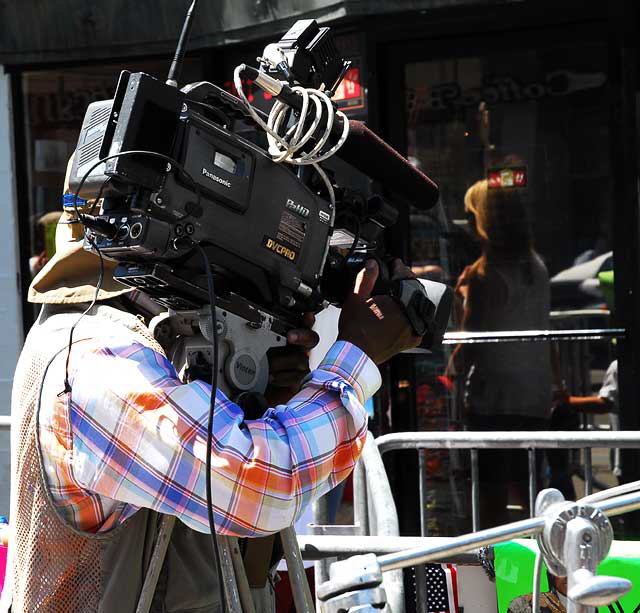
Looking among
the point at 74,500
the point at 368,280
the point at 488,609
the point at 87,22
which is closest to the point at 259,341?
the point at 368,280

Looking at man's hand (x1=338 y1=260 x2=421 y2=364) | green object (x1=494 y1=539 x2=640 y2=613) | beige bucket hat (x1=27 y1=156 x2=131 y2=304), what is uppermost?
beige bucket hat (x1=27 y1=156 x2=131 y2=304)

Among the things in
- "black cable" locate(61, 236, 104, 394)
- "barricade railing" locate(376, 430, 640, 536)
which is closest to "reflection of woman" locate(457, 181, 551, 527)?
"barricade railing" locate(376, 430, 640, 536)

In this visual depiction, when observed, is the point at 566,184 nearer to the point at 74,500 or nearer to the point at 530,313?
the point at 530,313

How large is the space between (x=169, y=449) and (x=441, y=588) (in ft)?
4.89

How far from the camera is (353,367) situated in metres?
1.98

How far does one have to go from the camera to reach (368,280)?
2098mm

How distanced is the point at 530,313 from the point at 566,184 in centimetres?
61

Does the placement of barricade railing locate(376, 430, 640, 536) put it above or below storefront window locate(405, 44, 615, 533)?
below

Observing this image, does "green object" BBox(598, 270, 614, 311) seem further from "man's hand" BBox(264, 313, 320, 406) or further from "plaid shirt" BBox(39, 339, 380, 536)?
"plaid shirt" BBox(39, 339, 380, 536)

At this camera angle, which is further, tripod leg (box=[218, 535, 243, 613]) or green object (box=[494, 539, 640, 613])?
green object (box=[494, 539, 640, 613])

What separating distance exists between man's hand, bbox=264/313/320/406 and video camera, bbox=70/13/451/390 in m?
0.03

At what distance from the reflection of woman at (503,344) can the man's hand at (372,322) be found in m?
2.84

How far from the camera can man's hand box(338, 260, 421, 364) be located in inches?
80.2

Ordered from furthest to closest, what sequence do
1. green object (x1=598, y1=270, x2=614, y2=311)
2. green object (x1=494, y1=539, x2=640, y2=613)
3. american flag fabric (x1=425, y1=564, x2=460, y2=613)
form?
green object (x1=598, y1=270, x2=614, y2=311) < american flag fabric (x1=425, y1=564, x2=460, y2=613) < green object (x1=494, y1=539, x2=640, y2=613)
